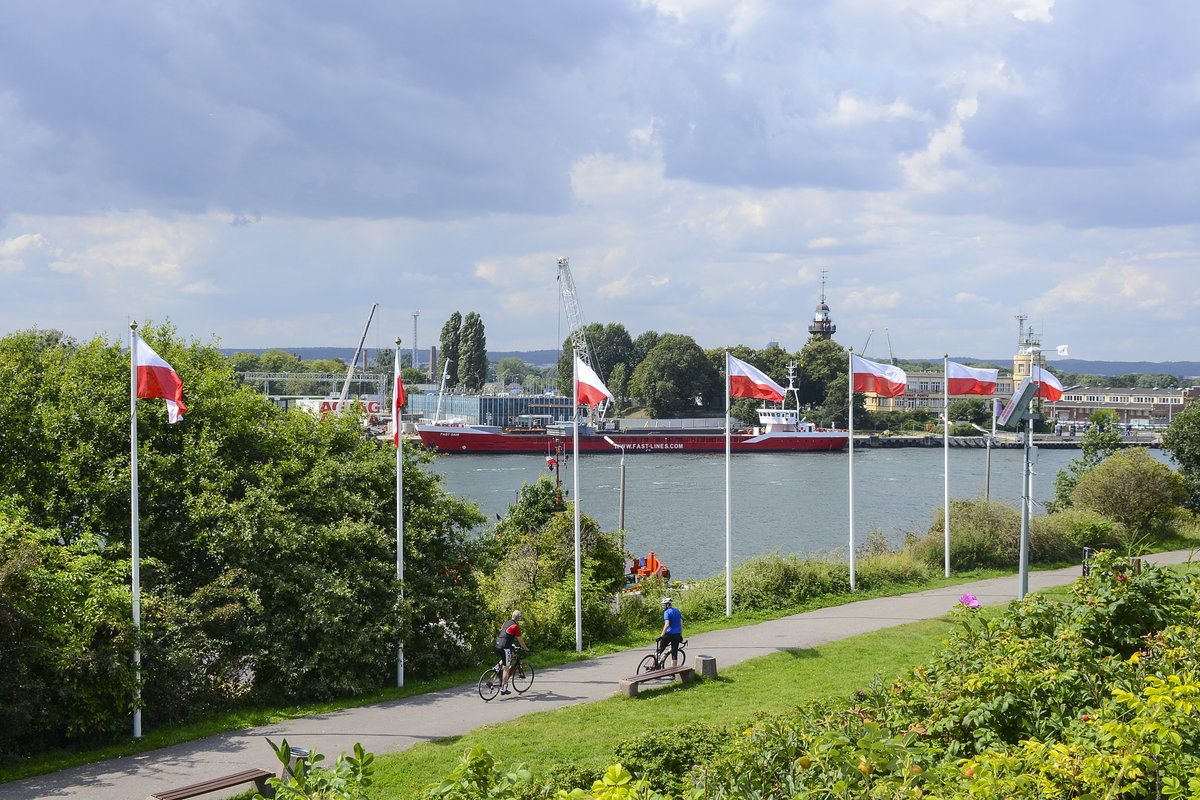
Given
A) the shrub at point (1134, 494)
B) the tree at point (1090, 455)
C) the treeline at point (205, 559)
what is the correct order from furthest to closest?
the tree at point (1090, 455) < the shrub at point (1134, 494) < the treeline at point (205, 559)

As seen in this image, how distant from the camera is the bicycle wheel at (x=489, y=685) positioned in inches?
557

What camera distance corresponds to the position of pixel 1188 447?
105ft

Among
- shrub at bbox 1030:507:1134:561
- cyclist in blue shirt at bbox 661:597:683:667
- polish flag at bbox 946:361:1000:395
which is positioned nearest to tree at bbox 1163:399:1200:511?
shrub at bbox 1030:507:1134:561

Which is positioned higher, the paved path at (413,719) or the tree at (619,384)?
the tree at (619,384)

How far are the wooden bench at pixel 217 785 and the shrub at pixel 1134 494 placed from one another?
25.3 metres

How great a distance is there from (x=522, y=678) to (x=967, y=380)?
1483 centimetres

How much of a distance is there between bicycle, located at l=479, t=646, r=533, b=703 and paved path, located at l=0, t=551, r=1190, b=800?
0.18m

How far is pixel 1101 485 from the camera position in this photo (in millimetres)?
27984

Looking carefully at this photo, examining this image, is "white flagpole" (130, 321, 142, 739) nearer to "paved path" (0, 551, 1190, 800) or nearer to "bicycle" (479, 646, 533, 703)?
"paved path" (0, 551, 1190, 800)

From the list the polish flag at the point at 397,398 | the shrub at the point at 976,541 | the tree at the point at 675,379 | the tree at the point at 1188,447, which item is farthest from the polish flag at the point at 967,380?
the tree at the point at 675,379

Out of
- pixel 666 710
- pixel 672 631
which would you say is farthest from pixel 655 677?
pixel 666 710

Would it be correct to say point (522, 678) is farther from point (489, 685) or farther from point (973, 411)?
point (973, 411)

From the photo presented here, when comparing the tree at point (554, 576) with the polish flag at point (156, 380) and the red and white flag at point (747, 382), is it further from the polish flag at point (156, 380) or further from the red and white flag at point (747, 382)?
the polish flag at point (156, 380)

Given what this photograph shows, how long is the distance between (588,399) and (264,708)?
25.3 ft
